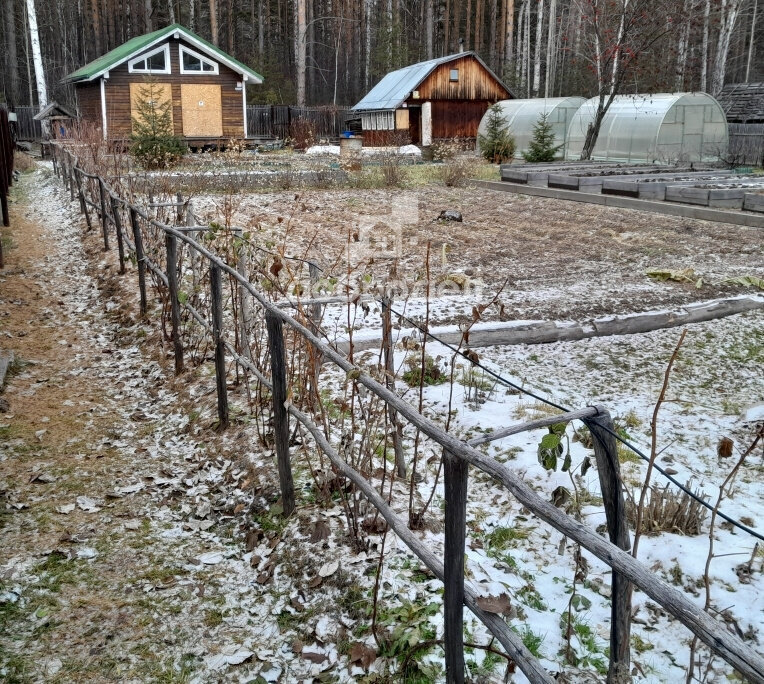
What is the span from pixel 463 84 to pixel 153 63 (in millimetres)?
13884

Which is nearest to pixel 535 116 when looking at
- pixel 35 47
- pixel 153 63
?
pixel 153 63

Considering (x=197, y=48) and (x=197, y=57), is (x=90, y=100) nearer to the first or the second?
(x=197, y=57)

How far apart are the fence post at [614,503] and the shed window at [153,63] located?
33001mm

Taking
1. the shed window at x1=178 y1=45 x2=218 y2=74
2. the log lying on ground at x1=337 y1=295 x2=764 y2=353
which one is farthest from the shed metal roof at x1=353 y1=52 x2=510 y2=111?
the log lying on ground at x1=337 y1=295 x2=764 y2=353

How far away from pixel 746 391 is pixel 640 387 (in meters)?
0.86

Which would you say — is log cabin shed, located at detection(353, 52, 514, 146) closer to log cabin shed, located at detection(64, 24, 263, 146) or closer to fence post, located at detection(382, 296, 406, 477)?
log cabin shed, located at detection(64, 24, 263, 146)

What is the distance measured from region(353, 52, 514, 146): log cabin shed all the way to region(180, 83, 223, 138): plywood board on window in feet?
23.8

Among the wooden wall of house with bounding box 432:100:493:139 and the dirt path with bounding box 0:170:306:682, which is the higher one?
the wooden wall of house with bounding box 432:100:493:139

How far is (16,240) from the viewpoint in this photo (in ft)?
41.8

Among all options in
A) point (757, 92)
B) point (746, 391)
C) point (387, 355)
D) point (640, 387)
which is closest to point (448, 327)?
point (640, 387)

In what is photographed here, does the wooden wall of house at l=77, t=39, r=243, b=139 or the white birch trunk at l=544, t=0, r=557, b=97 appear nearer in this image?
the wooden wall of house at l=77, t=39, r=243, b=139

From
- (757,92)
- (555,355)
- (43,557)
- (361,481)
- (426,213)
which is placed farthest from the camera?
(757,92)

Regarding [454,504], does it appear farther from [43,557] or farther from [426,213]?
[426,213]

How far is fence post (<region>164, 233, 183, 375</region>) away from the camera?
6.05 metres
